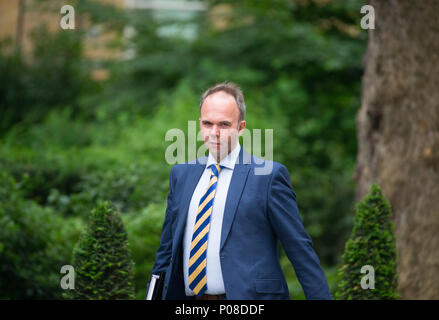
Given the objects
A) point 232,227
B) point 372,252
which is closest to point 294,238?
point 232,227

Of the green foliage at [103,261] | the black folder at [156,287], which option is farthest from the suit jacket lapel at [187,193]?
the green foliage at [103,261]

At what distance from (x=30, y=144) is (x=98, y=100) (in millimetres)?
2306

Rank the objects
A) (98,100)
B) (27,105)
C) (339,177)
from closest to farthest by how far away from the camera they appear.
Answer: (339,177) → (98,100) → (27,105)

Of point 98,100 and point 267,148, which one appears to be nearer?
point 267,148

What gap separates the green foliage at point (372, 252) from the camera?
4660 millimetres

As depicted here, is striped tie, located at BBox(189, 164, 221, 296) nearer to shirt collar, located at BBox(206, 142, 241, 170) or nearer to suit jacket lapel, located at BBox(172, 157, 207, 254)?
suit jacket lapel, located at BBox(172, 157, 207, 254)

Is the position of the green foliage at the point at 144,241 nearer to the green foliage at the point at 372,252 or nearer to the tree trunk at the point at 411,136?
the green foliage at the point at 372,252

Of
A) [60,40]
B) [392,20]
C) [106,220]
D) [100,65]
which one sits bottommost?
[106,220]

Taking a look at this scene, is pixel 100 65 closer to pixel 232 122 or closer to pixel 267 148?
pixel 267 148

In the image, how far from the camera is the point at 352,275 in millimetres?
4715

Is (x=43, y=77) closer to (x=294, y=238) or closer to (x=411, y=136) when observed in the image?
(x=411, y=136)

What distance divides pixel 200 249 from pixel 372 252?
212 centimetres
